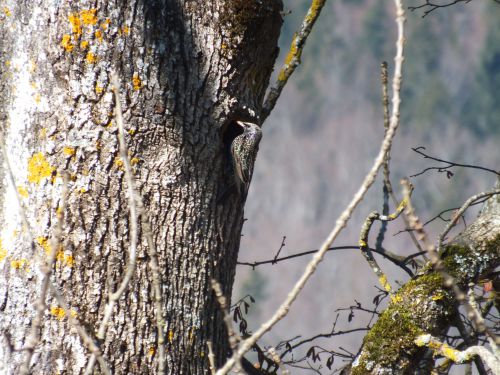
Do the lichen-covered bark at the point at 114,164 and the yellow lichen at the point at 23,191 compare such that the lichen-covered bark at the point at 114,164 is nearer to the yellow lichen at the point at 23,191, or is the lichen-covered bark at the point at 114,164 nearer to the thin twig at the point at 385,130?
the yellow lichen at the point at 23,191

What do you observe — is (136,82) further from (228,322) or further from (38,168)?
(228,322)

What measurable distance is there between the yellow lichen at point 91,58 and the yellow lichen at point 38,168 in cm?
29

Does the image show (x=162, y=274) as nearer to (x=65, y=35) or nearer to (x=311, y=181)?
(x=65, y=35)

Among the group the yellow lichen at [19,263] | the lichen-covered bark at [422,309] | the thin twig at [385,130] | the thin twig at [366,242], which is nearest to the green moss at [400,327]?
the lichen-covered bark at [422,309]

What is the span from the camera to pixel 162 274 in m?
2.04

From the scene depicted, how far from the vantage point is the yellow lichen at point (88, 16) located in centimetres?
202

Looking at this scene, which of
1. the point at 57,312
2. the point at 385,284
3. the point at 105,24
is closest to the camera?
the point at 57,312

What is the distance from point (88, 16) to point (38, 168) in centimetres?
44

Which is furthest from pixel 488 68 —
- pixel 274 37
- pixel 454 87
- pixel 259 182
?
pixel 274 37

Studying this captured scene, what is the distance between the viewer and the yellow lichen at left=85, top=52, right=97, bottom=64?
2.01 metres

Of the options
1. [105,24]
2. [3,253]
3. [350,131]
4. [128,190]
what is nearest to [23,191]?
[3,253]

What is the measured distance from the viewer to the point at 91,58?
202 centimetres

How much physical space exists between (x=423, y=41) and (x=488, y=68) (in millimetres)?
5196

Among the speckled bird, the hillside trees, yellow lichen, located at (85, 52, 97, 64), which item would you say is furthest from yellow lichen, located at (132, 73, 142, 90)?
the speckled bird
